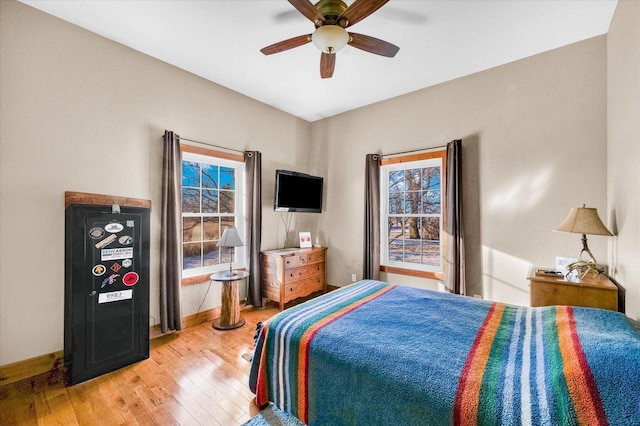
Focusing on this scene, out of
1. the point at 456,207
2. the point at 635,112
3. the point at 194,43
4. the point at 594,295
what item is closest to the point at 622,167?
the point at 635,112

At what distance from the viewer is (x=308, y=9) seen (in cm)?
197

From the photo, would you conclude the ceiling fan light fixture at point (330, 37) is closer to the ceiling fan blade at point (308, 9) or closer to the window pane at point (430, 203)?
the ceiling fan blade at point (308, 9)

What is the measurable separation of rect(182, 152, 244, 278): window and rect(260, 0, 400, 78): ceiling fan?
1776mm

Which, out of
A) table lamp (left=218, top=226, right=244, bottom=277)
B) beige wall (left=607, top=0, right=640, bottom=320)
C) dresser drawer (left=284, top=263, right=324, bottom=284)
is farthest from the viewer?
dresser drawer (left=284, top=263, right=324, bottom=284)

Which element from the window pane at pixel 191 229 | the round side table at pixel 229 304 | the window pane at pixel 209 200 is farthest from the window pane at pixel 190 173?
the round side table at pixel 229 304

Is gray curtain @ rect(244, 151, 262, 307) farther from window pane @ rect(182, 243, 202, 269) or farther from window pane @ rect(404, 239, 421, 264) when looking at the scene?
window pane @ rect(404, 239, 421, 264)

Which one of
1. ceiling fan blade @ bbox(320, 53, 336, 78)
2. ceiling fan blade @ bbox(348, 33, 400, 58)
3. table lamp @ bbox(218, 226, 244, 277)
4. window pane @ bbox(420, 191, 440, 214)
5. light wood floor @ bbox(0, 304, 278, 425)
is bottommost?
light wood floor @ bbox(0, 304, 278, 425)

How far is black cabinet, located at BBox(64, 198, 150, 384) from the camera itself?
7.40 ft

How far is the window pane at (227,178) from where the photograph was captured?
380 centimetres

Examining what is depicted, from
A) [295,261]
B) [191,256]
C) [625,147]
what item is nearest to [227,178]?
[191,256]

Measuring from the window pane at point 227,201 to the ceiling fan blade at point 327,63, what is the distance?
2.02 m

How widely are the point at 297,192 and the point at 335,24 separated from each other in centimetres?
245

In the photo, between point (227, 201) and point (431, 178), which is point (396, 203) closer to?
point (431, 178)

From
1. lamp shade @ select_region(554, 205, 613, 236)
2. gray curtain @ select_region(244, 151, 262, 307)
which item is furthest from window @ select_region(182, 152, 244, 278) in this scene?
lamp shade @ select_region(554, 205, 613, 236)
